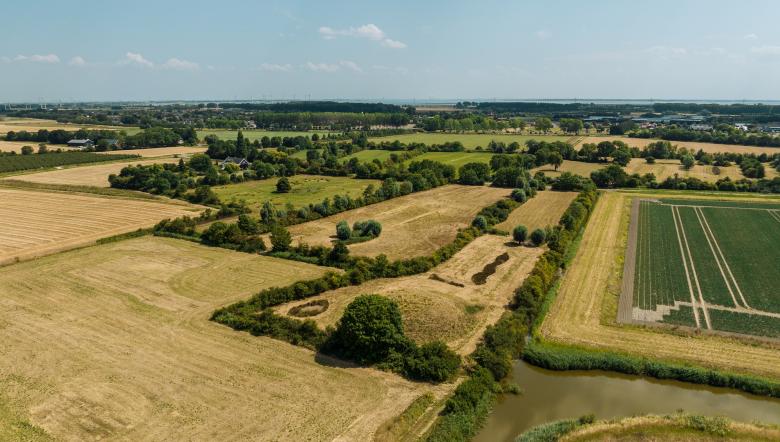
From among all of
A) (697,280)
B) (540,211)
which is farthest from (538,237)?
(540,211)

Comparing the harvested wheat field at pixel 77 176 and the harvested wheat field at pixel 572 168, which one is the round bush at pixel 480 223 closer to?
the harvested wheat field at pixel 572 168

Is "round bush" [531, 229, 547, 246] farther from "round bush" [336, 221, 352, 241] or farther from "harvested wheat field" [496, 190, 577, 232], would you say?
"round bush" [336, 221, 352, 241]

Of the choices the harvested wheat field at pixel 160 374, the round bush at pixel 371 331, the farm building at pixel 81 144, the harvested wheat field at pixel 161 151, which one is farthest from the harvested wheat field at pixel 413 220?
the farm building at pixel 81 144

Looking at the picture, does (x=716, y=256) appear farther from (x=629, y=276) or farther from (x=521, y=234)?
(x=521, y=234)

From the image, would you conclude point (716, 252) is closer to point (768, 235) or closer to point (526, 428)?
point (768, 235)

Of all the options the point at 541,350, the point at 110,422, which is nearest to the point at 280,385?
the point at 110,422
